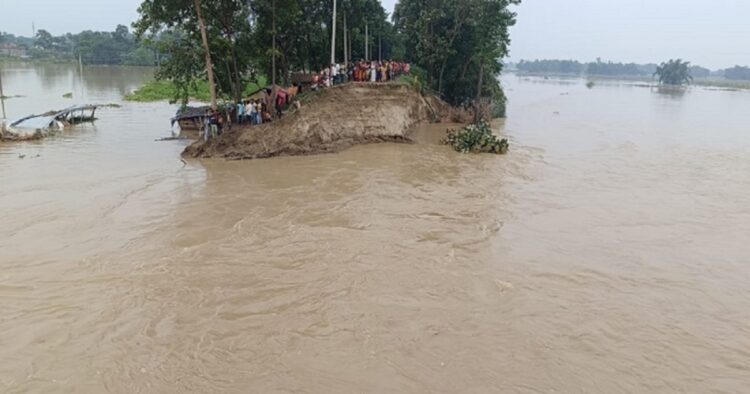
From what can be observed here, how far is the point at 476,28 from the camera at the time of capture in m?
34.9

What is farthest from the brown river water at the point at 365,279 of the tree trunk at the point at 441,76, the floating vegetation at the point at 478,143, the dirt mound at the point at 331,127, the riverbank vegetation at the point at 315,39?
the tree trunk at the point at 441,76

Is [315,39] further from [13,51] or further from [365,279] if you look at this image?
[13,51]

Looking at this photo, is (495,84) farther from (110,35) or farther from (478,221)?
Answer: (110,35)

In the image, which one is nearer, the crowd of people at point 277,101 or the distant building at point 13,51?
the crowd of people at point 277,101

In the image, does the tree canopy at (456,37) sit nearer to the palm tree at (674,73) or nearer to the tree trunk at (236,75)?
the tree trunk at (236,75)

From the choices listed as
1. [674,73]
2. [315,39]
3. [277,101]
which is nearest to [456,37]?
[315,39]

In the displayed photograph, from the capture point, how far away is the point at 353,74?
27953 mm

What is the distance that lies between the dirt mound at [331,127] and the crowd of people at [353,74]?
115 cm

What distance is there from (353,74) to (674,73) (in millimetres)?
132750

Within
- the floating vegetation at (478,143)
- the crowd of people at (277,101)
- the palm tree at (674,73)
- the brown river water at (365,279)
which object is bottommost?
the brown river water at (365,279)

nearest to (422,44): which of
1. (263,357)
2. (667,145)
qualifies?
(667,145)

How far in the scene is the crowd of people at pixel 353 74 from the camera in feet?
83.7

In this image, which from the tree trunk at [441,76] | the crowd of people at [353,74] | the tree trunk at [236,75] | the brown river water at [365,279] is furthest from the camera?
the tree trunk at [441,76]

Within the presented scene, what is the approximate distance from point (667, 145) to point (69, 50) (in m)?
144
